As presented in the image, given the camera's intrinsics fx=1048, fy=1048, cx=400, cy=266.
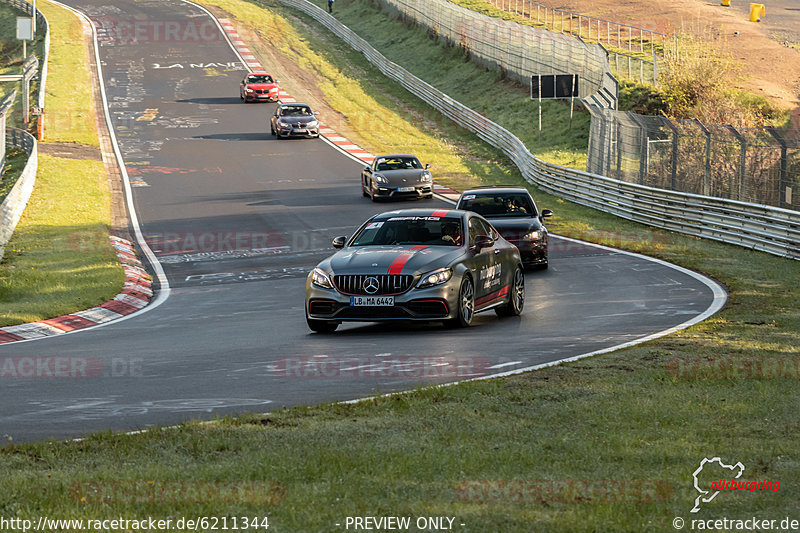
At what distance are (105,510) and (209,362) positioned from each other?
5679 mm

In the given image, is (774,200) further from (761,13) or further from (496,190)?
(761,13)

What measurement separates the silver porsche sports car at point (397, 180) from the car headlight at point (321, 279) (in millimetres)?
18854

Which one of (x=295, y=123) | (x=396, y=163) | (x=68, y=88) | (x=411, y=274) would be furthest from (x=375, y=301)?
(x=68, y=88)

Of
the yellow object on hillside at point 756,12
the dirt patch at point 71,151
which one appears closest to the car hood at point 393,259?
the dirt patch at point 71,151

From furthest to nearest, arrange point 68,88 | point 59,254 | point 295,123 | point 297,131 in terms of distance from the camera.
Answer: point 68,88, point 297,131, point 295,123, point 59,254

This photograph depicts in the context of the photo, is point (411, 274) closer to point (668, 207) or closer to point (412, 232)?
point (412, 232)

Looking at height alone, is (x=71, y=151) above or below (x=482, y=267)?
below

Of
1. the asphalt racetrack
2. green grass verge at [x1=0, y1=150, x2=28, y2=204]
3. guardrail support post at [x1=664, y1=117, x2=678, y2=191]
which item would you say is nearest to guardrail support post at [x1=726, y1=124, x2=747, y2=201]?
guardrail support post at [x1=664, y1=117, x2=678, y2=191]

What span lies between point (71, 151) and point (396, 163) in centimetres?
1609

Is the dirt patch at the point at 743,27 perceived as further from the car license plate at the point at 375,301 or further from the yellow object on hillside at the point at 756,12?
the car license plate at the point at 375,301

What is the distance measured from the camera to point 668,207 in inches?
1105

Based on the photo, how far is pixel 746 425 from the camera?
24.2 feet

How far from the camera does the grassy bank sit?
18344 mm

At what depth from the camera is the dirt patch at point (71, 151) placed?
41312 millimetres
